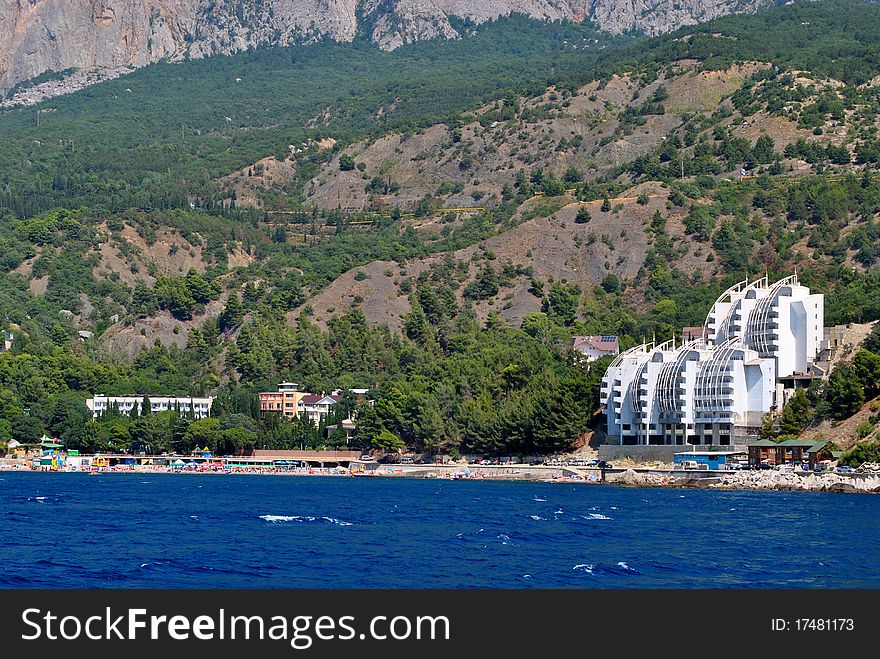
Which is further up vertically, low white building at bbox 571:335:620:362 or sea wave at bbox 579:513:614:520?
low white building at bbox 571:335:620:362

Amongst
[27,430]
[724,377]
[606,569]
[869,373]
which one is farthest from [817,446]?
[27,430]

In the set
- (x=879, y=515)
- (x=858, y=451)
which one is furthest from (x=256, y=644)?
(x=858, y=451)

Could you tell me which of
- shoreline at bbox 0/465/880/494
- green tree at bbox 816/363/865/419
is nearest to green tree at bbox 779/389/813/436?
green tree at bbox 816/363/865/419

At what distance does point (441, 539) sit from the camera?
276ft

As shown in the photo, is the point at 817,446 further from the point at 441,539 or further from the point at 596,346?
the point at 596,346

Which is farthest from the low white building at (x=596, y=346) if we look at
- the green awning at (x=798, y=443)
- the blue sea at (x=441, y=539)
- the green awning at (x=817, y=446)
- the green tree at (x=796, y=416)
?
the blue sea at (x=441, y=539)

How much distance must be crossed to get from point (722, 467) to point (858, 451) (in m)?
13.7

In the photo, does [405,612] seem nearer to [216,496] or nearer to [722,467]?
[216,496]

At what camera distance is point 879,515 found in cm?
9850

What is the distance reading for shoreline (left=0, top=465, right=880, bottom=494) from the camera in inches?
4833

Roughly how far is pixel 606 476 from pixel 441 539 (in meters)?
59.3

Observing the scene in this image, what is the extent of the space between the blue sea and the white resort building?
2210cm

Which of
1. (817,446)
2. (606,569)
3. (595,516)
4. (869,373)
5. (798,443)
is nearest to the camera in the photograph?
(606,569)

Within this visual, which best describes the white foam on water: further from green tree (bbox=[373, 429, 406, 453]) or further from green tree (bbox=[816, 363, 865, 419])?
green tree (bbox=[373, 429, 406, 453])
